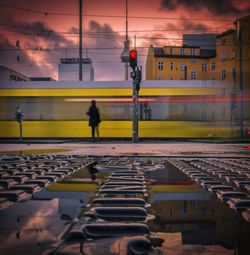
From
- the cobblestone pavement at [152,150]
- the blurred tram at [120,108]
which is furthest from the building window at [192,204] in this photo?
the blurred tram at [120,108]

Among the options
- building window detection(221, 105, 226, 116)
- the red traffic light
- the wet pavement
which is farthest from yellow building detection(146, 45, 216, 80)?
the wet pavement

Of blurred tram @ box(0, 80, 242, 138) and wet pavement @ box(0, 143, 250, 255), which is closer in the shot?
wet pavement @ box(0, 143, 250, 255)

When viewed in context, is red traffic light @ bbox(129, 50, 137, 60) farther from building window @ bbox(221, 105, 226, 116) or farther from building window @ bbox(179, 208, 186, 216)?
building window @ bbox(179, 208, 186, 216)

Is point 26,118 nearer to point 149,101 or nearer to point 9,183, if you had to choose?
point 149,101

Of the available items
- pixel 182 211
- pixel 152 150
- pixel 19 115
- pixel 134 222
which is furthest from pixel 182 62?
pixel 134 222

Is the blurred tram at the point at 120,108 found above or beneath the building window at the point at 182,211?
above

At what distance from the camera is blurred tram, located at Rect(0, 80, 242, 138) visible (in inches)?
920

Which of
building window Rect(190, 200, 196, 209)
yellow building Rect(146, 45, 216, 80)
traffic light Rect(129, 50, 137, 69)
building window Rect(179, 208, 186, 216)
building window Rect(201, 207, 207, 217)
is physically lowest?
building window Rect(190, 200, 196, 209)

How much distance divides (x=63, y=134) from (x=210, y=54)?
69684mm

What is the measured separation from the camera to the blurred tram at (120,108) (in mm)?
23375

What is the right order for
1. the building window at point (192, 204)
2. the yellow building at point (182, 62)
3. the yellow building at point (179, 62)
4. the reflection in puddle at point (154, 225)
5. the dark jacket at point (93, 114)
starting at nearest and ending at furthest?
1. the reflection in puddle at point (154, 225)
2. the building window at point (192, 204)
3. the dark jacket at point (93, 114)
4. the yellow building at point (182, 62)
5. the yellow building at point (179, 62)

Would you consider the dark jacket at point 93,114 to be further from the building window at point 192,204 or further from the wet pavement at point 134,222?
the building window at point 192,204

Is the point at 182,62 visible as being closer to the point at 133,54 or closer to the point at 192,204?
the point at 133,54

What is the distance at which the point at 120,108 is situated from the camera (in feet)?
77.5
